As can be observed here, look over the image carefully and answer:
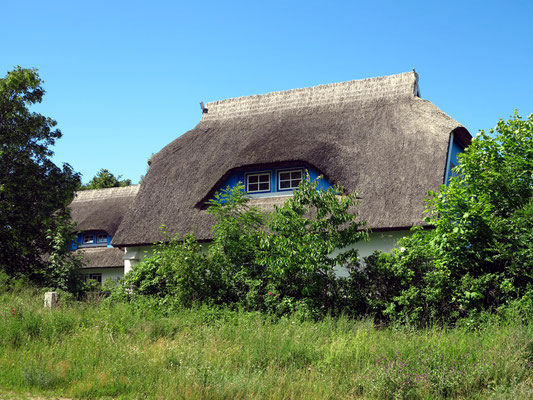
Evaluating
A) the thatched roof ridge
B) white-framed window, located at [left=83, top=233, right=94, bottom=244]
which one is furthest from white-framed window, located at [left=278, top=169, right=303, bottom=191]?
white-framed window, located at [left=83, top=233, right=94, bottom=244]

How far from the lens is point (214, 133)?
1894 cm

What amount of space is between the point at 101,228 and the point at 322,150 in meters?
13.2

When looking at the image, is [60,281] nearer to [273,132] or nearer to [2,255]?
[2,255]

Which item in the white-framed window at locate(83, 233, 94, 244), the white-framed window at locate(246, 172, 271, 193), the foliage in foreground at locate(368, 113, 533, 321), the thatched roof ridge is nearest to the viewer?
the foliage in foreground at locate(368, 113, 533, 321)

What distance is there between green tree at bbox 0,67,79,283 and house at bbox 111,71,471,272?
4.31 metres

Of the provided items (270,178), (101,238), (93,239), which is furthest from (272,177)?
(93,239)

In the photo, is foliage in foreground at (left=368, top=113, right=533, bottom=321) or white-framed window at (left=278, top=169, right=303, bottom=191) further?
white-framed window at (left=278, top=169, right=303, bottom=191)

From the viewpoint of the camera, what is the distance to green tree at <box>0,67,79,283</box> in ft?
62.0

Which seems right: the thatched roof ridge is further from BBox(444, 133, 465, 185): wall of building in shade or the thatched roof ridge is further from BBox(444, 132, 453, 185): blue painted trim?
BBox(444, 132, 453, 185): blue painted trim

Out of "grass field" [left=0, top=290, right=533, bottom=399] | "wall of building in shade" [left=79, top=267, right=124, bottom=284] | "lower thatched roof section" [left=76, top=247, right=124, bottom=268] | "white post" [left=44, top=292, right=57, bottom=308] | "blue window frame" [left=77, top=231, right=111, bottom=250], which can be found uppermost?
"blue window frame" [left=77, top=231, right=111, bottom=250]

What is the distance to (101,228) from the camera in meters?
24.4

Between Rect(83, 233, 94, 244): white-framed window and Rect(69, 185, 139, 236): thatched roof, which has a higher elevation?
Rect(69, 185, 139, 236): thatched roof

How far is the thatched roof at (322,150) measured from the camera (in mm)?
13992

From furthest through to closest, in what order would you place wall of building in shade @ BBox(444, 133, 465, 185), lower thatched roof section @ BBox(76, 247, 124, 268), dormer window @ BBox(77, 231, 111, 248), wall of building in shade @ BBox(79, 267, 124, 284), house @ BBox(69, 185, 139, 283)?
dormer window @ BBox(77, 231, 111, 248), wall of building in shade @ BBox(79, 267, 124, 284), house @ BBox(69, 185, 139, 283), lower thatched roof section @ BBox(76, 247, 124, 268), wall of building in shade @ BBox(444, 133, 465, 185)
